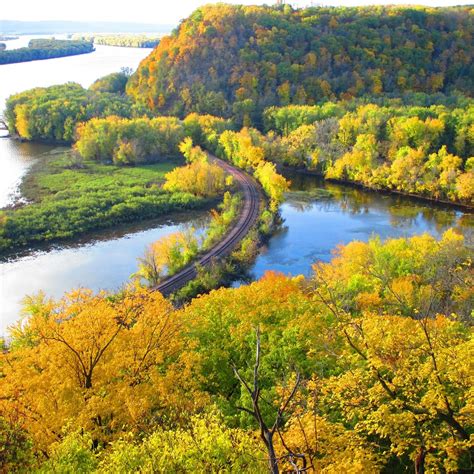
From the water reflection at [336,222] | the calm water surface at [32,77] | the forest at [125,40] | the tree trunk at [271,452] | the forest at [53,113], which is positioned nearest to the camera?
the tree trunk at [271,452]

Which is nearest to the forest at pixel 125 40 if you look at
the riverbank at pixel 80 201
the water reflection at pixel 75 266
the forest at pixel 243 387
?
the riverbank at pixel 80 201

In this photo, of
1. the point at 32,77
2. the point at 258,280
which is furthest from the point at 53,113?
the point at 258,280

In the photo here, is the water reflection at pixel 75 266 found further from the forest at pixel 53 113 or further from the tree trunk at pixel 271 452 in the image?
the forest at pixel 53 113

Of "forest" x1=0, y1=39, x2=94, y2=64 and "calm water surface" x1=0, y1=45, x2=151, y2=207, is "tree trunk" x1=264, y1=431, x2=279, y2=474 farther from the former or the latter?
"forest" x1=0, y1=39, x2=94, y2=64

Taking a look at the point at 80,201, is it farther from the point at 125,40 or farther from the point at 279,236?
the point at 125,40

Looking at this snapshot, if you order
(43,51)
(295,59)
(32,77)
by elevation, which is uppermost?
(43,51)

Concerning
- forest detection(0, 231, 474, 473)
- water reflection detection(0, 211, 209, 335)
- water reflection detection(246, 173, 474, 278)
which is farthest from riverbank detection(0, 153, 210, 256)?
forest detection(0, 231, 474, 473)
